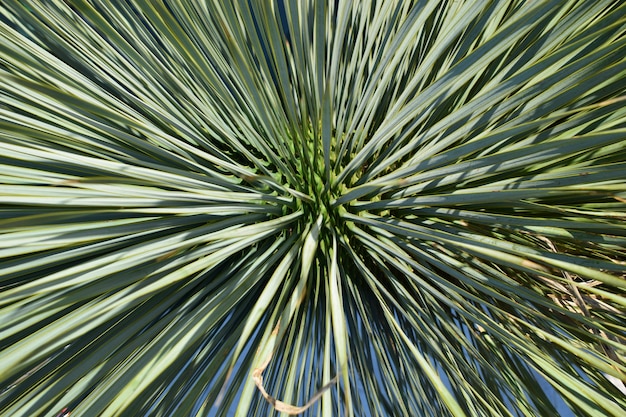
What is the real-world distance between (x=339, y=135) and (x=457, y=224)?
0.67ft

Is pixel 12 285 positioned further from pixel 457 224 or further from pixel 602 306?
pixel 602 306

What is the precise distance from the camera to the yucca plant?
1.50 feet

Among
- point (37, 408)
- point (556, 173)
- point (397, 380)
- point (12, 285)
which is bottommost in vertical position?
point (397, 380)

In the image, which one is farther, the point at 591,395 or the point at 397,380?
the point at 397,380

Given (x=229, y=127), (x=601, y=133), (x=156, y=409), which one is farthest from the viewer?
(x=229, y=127)

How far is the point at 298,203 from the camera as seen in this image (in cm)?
65

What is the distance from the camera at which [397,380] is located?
82cm

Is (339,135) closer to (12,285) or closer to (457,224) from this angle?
(457,224)

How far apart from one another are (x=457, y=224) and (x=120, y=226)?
16.9 inches

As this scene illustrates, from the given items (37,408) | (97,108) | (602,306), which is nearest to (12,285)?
(37,408)

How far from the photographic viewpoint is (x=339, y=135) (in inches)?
25.6

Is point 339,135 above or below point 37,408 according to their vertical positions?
above

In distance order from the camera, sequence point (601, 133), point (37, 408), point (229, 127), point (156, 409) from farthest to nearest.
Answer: point (229, 127), point (156, 409), point (37, 408), point (601, 133)

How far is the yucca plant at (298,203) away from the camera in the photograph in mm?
458
